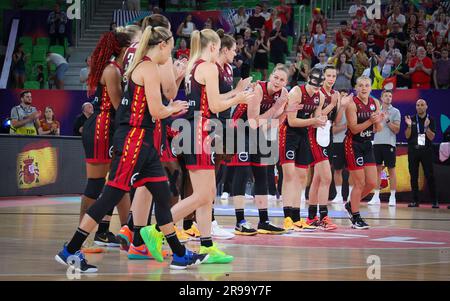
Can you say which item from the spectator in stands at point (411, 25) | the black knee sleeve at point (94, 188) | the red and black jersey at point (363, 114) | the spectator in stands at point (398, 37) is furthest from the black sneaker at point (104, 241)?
the spectator in stands at point (411, 25)

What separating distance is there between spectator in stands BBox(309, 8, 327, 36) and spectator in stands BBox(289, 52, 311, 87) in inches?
55.8

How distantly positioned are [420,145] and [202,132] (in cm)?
955

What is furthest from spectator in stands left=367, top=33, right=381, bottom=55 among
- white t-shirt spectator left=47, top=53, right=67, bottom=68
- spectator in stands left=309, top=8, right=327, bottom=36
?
white t-shirt spectator left=47, top=53, right=67, bottom=68

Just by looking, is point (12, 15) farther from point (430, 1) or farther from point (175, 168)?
point (175, 168)

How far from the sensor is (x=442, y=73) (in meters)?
18.6

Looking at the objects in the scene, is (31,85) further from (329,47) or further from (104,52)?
(104,52)

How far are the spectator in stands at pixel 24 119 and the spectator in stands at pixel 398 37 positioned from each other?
8.50 meters

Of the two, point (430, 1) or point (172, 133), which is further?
point (430, 1)

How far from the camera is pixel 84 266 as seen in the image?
6918mm

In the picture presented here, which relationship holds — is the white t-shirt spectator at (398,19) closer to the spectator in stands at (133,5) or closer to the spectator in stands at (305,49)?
the spectator in stands at (305,49)

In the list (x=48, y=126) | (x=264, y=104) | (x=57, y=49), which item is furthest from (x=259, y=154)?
(x=57, y=49)

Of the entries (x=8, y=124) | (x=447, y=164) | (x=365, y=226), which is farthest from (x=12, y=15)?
(x=365, y=226)

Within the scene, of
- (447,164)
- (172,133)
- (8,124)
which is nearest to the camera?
(172,133)

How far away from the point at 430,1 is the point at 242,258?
15.4m
